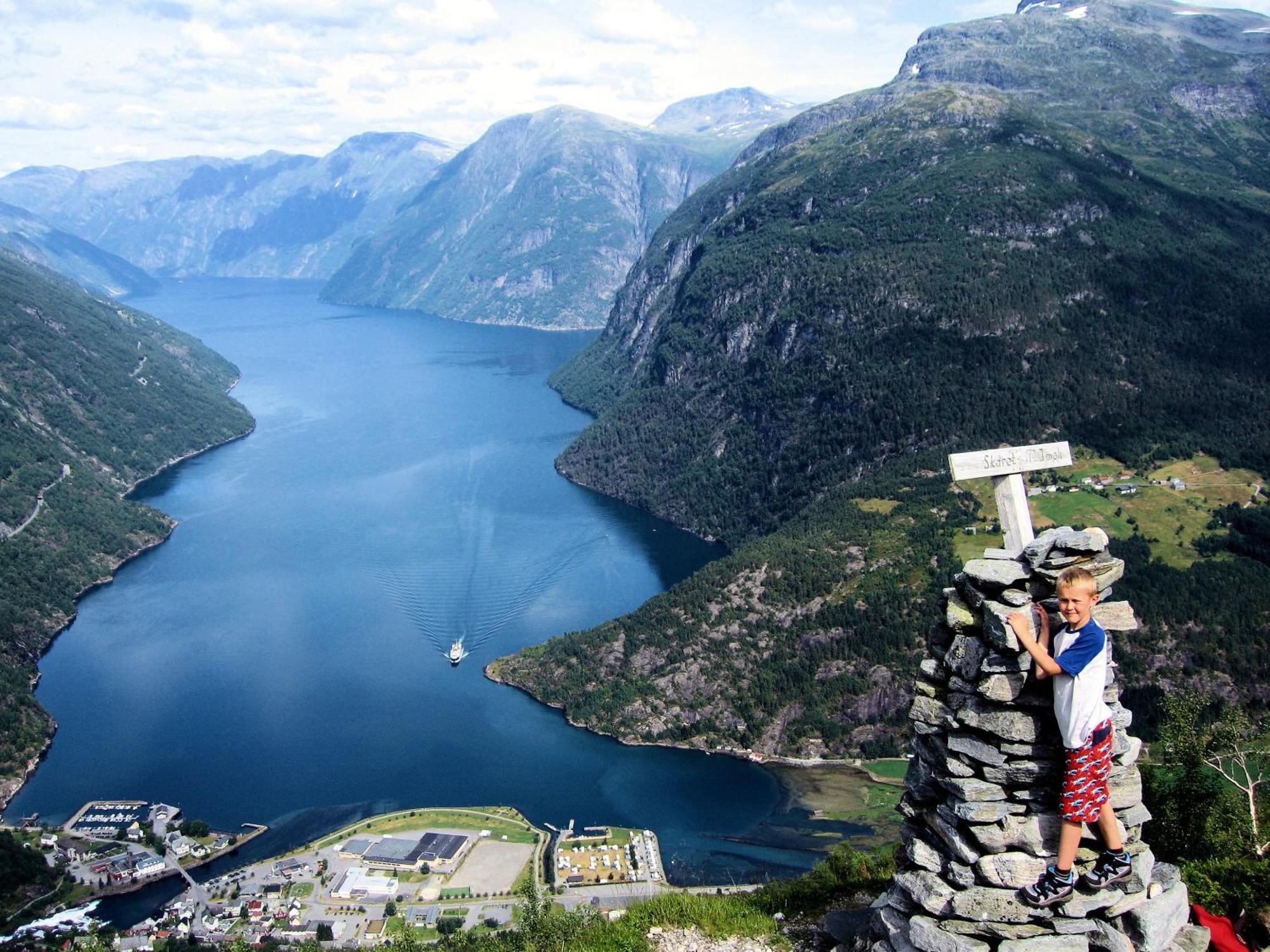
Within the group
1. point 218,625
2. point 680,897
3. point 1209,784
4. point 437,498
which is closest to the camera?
point 680,897

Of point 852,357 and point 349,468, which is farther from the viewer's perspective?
point 349,468

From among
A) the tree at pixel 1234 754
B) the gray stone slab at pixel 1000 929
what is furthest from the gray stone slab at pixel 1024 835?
the tree at pixel 1234 754

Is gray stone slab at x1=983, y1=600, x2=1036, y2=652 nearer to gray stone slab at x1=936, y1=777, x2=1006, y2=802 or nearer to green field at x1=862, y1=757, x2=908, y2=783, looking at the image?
gray stone slab at x1=936, y1=777, x2=1006, y2=802

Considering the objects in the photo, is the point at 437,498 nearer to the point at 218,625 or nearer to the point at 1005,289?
the point at 218,625

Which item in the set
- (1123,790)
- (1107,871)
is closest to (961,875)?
(1107,871)

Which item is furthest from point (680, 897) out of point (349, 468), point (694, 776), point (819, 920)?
point (349, 468)

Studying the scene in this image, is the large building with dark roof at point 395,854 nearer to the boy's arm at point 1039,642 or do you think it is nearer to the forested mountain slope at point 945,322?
the boy's arm at point 1039,642

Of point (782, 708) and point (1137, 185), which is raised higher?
point (1137, 185)
